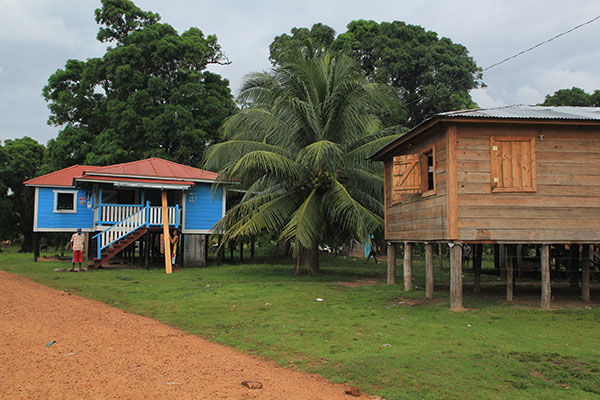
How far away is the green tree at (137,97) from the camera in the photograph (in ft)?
107

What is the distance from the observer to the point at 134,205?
74.5ft

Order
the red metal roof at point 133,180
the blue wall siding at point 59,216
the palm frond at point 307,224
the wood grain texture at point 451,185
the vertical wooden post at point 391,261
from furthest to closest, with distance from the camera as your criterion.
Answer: the blue wall siding at point 59,216 < the red metal roof at point 133,180 < the palm frond at point 307,224 < the vertical wooden post at point 391,261 < the wood grain texture at point 451,185

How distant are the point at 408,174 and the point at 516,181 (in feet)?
8.65

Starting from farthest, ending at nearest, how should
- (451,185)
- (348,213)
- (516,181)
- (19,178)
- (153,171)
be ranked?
(19,178) → (153,171) → (348,213) → (516,181) → (451,185)

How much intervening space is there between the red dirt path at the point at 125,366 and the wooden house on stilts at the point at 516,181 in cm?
609

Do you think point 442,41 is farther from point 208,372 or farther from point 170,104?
point 208,372

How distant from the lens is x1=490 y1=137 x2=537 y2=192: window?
37.0 ft

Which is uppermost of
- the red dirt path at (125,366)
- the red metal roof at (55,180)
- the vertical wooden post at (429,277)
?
the red metal roof at (55,180)

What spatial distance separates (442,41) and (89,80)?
24519 millimetres

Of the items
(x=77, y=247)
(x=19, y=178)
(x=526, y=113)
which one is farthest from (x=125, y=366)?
(x=19, y=178)

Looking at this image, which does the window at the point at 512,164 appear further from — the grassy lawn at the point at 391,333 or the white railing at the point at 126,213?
the white railing at the point at 126,213

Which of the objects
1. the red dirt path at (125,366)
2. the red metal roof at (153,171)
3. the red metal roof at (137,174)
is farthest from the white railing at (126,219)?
the red dirt path at (125,366)

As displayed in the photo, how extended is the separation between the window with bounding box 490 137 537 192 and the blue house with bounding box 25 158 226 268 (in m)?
14.2

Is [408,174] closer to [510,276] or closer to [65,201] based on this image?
[510,276]
